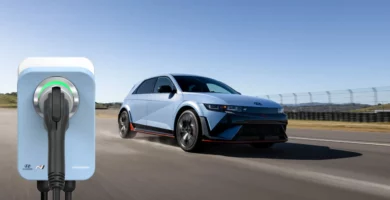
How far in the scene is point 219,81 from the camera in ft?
30.5

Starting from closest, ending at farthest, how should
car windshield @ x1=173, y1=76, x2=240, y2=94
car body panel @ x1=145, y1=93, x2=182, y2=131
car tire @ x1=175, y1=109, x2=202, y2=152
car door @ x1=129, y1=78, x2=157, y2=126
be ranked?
car tire @ x1=175, y1=109, x2=202, y2=152 → car body panel @ x1=145, y1=93, x2=182, y2=131 → car windshield @ x1=173, y1=76, x2=240, y2=94 → car door @ x1=129, y1=78, x2=157, y2=126

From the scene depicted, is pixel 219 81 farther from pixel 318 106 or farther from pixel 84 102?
pixel 318 106

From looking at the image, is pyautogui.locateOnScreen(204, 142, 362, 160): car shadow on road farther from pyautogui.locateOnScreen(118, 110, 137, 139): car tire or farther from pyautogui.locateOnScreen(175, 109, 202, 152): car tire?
pyautogui.locateOnScreen(118, 110, 137, 139): car tire

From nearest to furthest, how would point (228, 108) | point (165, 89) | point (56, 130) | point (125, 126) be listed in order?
point (56, 130)
point (228, 108)
point (165, 89)
point (125, 126)

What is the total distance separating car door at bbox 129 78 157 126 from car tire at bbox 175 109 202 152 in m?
1.62

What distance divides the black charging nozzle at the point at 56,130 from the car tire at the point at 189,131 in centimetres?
572

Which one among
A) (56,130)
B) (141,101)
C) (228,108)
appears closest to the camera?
(56,130)

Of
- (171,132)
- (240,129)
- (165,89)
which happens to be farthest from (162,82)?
(240,129)

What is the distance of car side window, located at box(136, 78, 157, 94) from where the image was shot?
9562mm

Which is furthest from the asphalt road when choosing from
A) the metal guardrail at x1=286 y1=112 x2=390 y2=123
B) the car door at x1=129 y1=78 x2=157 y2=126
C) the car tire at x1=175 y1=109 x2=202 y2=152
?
the metal guardrail at x1=286 y1=112 x2=390 y2=123

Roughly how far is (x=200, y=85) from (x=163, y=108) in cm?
95

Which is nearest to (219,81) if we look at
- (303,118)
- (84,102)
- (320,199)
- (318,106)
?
(320,199)

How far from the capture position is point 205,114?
723 cm

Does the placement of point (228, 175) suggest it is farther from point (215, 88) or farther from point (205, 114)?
point (215, 88)
